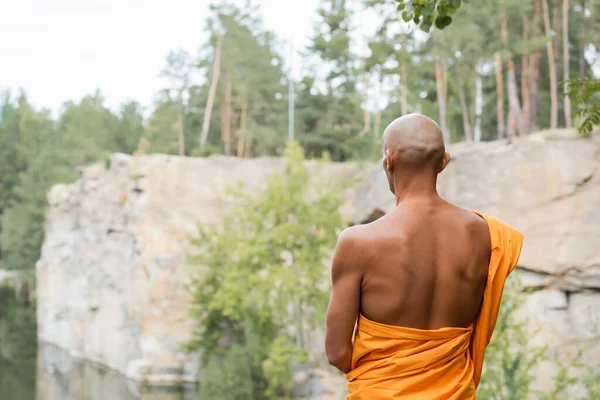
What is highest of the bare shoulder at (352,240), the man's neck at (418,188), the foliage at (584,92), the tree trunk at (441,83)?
the tree trunk at (441,83)

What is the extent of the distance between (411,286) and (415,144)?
0.40 m

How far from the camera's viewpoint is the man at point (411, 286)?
2.04m

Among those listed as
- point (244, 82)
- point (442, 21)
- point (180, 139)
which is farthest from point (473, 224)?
point (180, 139)

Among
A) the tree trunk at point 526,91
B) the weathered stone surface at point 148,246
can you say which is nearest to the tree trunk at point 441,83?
the tree trunk at point 526,91

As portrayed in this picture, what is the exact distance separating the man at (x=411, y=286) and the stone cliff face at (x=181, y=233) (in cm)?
701

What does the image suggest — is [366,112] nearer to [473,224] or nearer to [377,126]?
[377,126]

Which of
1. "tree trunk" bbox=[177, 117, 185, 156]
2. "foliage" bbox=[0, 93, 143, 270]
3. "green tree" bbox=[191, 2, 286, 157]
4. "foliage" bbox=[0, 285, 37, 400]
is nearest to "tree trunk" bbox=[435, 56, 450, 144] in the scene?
"green tree" bbox=[191, 2, 286, 157]

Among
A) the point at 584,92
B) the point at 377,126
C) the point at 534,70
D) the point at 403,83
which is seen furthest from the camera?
the point at 377,126

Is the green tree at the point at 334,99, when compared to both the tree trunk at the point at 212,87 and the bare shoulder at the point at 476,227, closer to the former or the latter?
the tree trunk at the point at 212,87

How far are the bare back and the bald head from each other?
0.12 meters

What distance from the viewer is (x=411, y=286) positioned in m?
2.07

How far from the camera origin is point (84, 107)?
131ft

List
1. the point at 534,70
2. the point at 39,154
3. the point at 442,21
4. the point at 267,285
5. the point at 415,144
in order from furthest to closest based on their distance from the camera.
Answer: the point at 39,154 < the point at 534,70 < the point at 267,285 < the point at 442,21 < the point at 415,144

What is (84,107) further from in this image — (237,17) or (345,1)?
(345,1)
